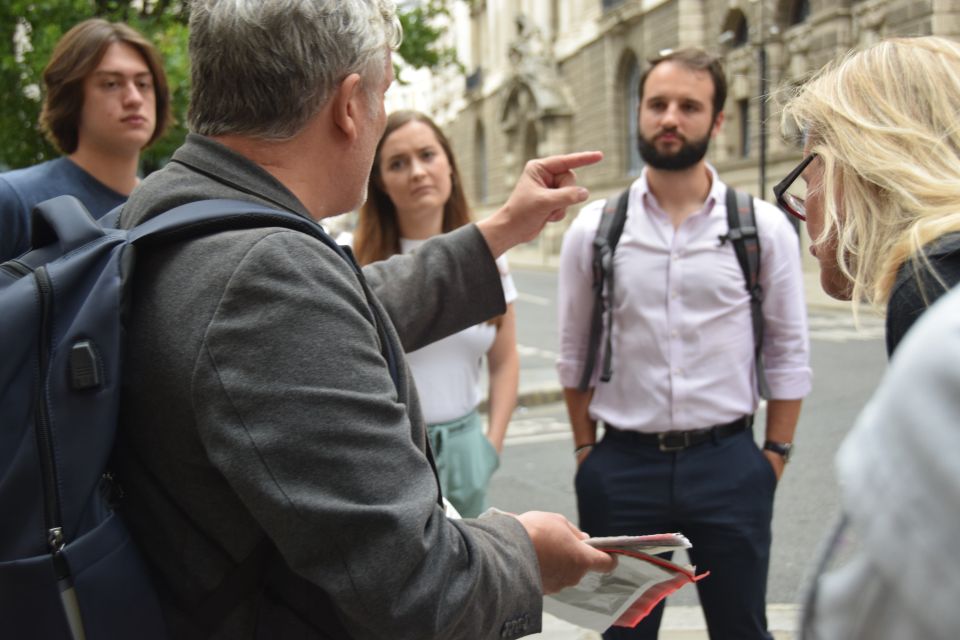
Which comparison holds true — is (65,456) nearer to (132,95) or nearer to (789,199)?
(789,199)

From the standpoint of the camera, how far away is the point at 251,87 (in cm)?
156

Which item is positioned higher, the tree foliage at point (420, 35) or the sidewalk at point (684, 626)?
the tree foliage at point (420, 35)

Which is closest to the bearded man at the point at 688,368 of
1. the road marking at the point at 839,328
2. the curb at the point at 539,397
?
the curb at the point at 539,397

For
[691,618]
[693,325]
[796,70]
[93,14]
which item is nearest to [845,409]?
[691,618]

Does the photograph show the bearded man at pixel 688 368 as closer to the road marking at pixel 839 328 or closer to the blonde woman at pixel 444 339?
the blonde woman at pixel 444 339

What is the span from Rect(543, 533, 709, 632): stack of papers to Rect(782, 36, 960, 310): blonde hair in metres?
0.58

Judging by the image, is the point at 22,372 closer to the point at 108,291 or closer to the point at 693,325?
the point at 108,291

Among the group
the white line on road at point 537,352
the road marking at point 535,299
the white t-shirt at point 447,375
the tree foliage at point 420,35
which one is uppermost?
the tree foliage at point 420,35

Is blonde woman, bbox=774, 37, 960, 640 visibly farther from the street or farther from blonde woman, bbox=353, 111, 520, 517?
the street

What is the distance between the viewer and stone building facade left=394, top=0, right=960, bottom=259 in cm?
1972

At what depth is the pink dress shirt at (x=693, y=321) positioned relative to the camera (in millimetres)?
3150

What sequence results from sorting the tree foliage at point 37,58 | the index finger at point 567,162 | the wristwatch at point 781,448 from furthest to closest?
the tree foliage at point 37,58, the wristwatch at point 781,448, the index finger at point 567,162

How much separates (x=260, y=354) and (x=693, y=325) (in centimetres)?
206

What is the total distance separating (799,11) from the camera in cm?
2198
